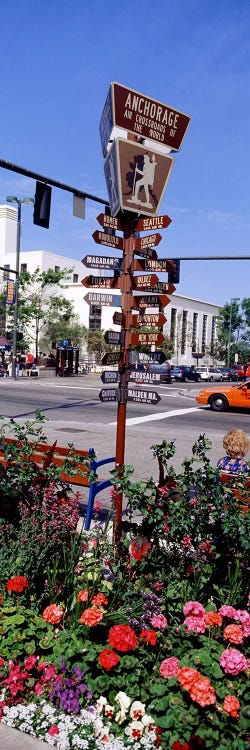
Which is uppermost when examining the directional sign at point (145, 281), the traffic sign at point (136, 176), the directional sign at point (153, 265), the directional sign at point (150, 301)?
the traffic sign at point (136, 176)

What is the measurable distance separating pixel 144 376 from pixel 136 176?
170 cm

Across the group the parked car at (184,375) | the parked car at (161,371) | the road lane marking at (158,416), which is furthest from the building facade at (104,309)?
the road lane marking at (158,416)

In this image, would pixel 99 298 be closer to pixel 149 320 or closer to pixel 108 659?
pixel 149 320

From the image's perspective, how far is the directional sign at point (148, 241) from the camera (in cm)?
539

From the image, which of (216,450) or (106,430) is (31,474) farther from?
(106,430)

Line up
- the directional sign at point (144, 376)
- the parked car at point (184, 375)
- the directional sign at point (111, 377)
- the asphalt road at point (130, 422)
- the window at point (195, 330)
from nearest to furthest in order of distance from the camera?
the directional sign at point (144, 376)
the directional sign at point (111, 377)
the asphalt road at point (130, 422)
the parked car at point (184, 375)
the window at point (195, 330)

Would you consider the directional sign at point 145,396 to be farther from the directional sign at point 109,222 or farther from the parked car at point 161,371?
the directional sign at point 109,222

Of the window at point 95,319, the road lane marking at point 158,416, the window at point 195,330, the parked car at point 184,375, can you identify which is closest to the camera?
the road lane marking at point 158,416

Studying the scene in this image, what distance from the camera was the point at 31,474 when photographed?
4719 millimetres

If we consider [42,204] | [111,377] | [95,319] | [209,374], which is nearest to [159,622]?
[111,377]

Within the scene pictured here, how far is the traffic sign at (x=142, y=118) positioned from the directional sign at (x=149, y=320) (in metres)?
1.53

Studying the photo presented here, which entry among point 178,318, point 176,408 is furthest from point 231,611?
point 178,318

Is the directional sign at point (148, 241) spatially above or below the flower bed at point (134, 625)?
above

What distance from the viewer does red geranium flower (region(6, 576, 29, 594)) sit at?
367 cm
